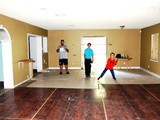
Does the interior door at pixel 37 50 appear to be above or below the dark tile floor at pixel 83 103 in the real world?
above

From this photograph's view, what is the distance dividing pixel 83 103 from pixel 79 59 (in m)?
5.55

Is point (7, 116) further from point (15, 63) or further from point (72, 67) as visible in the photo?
point (72, 67)

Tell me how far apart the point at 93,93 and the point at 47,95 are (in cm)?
126

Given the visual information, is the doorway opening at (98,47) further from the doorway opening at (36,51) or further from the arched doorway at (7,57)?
the arched doorway at (7,57)

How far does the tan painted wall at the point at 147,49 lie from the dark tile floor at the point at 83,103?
207 centimetres

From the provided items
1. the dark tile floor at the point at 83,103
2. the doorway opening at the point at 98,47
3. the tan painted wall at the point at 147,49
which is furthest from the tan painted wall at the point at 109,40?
the dark tile floor at the point at 83,103

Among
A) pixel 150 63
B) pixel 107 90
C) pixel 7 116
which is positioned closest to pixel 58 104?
pixel 7 116

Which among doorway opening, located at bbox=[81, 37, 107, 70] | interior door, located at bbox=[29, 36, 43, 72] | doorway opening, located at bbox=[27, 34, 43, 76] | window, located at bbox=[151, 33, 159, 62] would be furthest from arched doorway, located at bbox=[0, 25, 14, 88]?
window, located at bbox=[151, 33, 159, 62]

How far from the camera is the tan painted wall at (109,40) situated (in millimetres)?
8961

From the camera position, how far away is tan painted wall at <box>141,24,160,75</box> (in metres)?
6.84

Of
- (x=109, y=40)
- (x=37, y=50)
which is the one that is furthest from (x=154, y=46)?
(x=37, y=50)

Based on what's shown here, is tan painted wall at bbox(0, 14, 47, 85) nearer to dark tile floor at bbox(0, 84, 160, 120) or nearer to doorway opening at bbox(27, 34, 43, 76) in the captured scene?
dark tile floor at bbox(0, 84, 160, 120)

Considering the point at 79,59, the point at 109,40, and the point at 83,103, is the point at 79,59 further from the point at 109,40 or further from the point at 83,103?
the point at 83,103

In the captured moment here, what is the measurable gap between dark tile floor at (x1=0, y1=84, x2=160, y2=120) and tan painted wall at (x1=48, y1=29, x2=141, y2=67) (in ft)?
13.5
